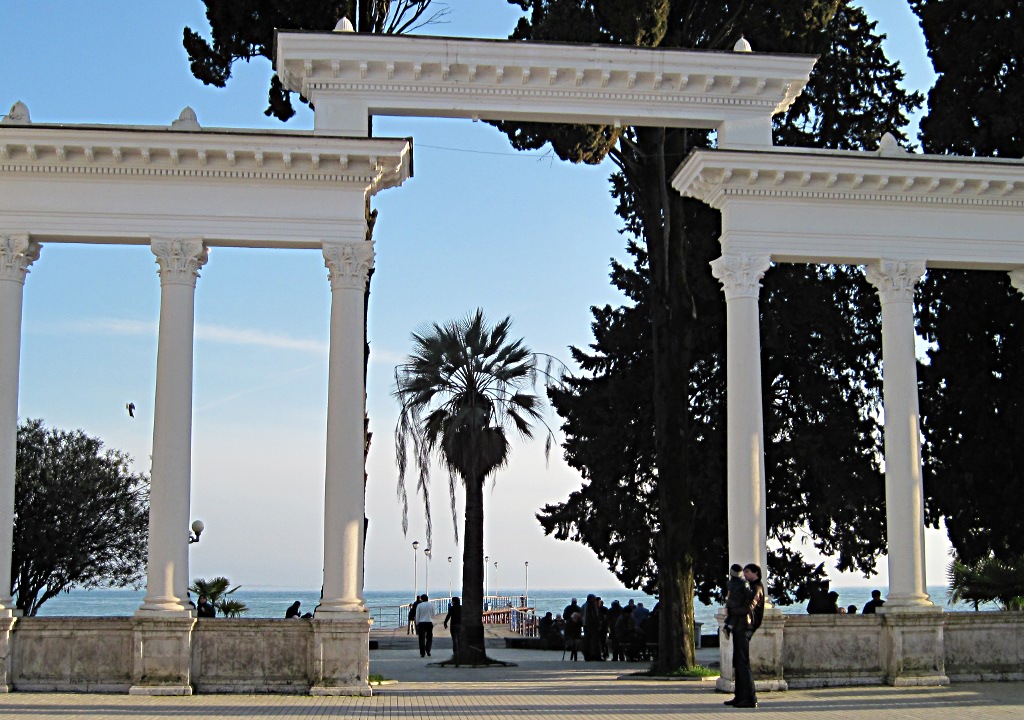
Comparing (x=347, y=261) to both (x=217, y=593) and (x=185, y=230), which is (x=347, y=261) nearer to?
(x=185, y=230)

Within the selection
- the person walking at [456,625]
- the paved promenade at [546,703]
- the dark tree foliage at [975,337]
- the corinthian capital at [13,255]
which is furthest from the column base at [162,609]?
the dark tree foliage at [975,337]

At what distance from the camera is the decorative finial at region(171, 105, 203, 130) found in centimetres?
1888

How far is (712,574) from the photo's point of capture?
30.1m

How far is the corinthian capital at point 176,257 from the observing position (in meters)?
18.9

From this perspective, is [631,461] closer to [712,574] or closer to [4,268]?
[712,574]

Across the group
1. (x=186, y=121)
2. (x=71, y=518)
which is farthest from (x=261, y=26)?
(x=71, y=518)

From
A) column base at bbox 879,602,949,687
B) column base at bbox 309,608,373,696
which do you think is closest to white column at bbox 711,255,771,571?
column base at bbox 879,602,949,687

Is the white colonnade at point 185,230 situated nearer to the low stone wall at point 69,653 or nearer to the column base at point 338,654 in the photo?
the column base at point 338,654

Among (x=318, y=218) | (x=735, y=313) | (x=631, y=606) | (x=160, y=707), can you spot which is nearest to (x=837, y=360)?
(x=631, y=606)

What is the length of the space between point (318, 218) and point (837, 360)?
15.9 m

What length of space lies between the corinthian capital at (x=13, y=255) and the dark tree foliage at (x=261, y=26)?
6734mm

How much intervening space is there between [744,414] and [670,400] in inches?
157

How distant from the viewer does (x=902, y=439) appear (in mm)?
19922

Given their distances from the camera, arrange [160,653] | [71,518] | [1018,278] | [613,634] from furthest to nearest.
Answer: [71,518] → [613,634] → [1018,278] → [160,653]
